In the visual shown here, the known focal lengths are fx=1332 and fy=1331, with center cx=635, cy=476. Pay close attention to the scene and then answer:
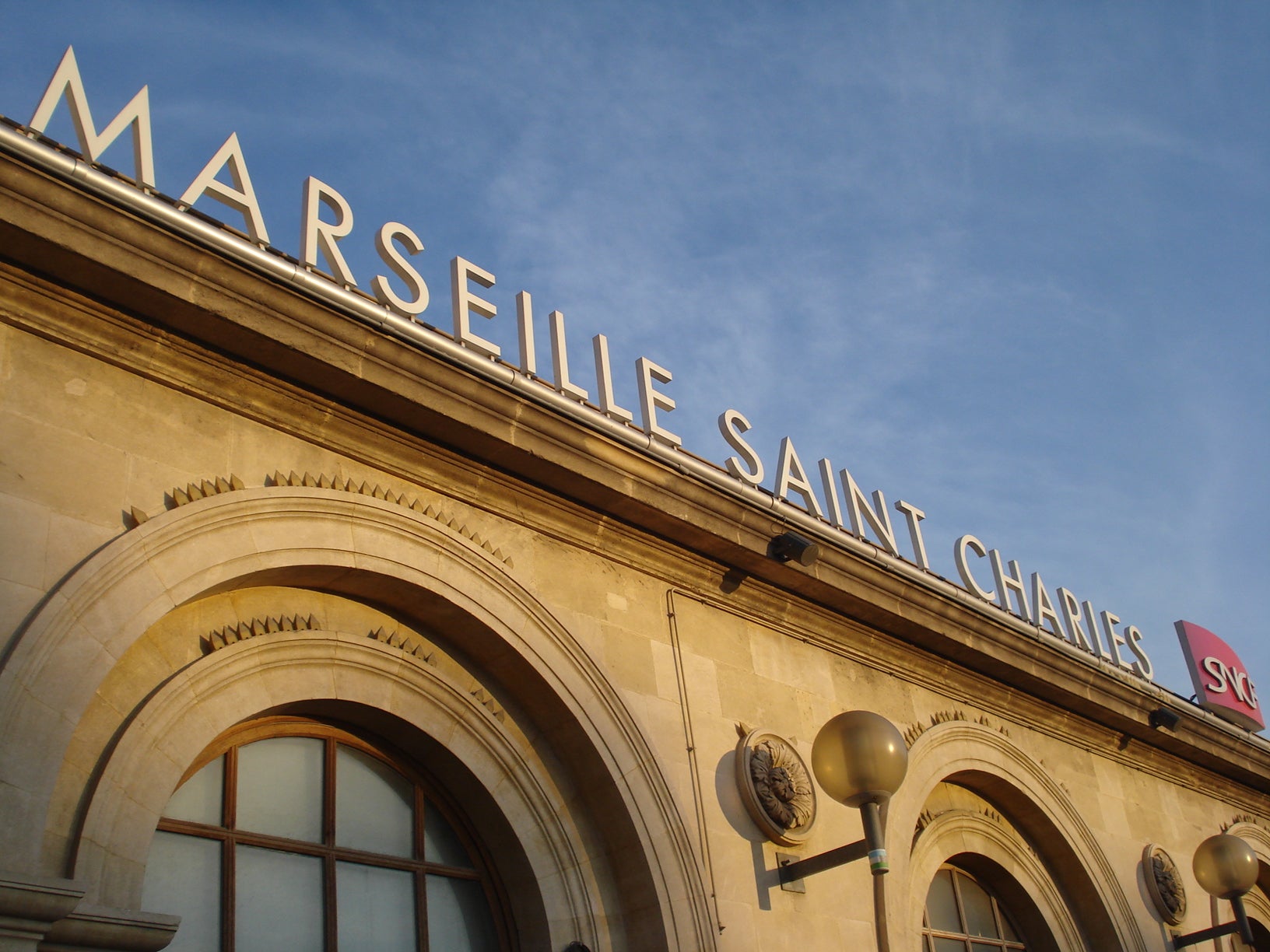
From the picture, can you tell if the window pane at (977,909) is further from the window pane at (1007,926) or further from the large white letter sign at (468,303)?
the large white letter sign at (468,303)

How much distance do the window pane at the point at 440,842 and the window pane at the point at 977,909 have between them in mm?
6084

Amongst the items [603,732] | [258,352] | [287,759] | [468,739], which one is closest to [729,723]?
[603,732]

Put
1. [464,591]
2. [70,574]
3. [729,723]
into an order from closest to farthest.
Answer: [70,574], [464,591], [729,723]

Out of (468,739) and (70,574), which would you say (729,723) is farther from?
(70,574)

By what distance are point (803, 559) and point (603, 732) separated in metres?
2.79

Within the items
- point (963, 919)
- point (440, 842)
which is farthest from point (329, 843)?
point (963, 919)

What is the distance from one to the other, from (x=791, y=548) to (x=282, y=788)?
4943 millimetres

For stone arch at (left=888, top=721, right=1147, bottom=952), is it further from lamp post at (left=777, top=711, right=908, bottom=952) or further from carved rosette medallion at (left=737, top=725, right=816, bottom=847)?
lamp post at (left=777, top=711, right=908, bottom=952)

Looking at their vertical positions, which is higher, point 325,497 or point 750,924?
point 325,497

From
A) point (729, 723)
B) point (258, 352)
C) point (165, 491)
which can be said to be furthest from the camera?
point (729, 723)

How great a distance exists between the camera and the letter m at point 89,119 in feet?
27.7

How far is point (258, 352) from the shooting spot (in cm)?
881

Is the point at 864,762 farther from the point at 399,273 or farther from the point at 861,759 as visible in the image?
the point at 399,273

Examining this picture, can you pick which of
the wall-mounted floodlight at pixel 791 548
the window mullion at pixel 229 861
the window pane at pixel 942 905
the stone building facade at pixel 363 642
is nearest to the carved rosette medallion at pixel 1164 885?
the window pane at pixel 942 905
